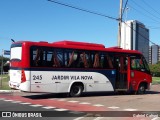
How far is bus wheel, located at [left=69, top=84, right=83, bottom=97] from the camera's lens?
21.5 meters

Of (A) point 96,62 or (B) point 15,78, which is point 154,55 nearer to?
(A) point 96,62

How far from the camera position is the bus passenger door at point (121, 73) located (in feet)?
76.8

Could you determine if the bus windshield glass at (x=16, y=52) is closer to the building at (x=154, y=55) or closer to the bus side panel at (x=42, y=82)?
the bus side panel at (x=42, y=82)

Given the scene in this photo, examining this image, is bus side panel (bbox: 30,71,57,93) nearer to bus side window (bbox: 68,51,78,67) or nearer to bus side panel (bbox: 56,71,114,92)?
bus side panel (bbox: 56,71,114,92)

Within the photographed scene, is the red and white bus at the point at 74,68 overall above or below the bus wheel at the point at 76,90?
above

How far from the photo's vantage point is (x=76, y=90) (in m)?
21.8

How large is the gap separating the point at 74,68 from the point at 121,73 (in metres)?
3.81

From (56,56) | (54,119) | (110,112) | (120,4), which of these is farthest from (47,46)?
(120,4)

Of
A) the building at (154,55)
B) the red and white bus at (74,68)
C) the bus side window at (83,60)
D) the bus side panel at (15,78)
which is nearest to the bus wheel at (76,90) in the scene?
the red and white bus at (74,68)

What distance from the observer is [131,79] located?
2411cm

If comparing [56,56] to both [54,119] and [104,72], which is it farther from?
[54,119]

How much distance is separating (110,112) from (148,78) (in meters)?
11.6

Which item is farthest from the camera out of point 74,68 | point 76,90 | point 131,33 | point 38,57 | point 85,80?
point 131,33

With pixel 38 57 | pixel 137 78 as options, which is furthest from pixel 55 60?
pixel 137 78
